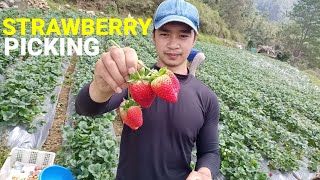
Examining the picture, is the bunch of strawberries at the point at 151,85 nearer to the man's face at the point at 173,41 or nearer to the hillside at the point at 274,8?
the man's face at the point at 173,41

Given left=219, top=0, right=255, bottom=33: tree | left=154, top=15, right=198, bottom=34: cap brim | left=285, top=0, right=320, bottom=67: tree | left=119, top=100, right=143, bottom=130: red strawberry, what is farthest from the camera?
left=219, top=0, right=255, bottom=33: tree

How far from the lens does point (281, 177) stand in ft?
18.2

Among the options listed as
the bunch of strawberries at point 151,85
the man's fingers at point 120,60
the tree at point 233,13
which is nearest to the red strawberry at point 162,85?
the bunch of strawberries at point 151,85

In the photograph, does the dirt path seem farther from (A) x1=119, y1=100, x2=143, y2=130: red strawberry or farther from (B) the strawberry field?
(A) x1=119, y1=100, x2=143, y2=130: red strawberry

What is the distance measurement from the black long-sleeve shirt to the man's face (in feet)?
0.55

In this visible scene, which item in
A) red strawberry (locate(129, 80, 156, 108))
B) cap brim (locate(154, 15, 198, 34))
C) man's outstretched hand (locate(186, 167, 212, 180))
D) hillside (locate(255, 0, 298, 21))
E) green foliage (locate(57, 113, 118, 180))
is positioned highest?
hillside (locate(255, 0, 298, 21))

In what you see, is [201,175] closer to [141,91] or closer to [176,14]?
[141,91]

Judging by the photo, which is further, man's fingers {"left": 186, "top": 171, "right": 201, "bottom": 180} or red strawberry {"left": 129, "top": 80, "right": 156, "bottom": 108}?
man's fingers {"left": 186, "top": 171, "right": 201, "bottom": 180}

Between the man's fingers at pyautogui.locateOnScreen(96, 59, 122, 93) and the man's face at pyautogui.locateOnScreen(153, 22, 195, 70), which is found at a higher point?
the man's face at pyautogui.locateOnScreen(153, 22, 195, 70)

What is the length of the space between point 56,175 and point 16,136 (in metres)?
1.75

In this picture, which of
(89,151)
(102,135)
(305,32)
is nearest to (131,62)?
(89,151)

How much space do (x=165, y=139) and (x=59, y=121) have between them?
4630 millimetres

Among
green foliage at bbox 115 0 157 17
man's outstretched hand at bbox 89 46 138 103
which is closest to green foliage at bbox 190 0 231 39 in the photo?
green foliage at bbox 115 0 157 17

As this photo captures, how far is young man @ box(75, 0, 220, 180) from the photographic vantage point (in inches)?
75.6
